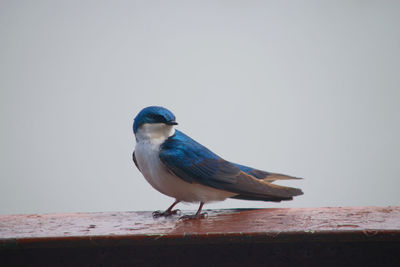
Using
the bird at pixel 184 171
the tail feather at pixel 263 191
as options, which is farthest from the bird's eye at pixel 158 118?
the tail feather at pixel 263 191

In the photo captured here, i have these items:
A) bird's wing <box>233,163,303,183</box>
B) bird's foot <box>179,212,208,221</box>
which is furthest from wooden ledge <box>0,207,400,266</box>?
bird's wing <box>233,163,303,183</box>

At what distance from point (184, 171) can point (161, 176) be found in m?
0.06

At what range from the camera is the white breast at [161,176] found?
121 centimetres

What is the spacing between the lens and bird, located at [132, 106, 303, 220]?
1.20 m

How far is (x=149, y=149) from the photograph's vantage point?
1.23 meters

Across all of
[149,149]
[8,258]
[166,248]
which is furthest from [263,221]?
[8,258]

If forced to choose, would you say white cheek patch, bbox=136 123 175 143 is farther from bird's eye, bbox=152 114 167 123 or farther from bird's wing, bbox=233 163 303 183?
bird's wing, bbox=233 163 303 183

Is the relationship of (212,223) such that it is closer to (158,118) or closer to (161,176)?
(161,176)

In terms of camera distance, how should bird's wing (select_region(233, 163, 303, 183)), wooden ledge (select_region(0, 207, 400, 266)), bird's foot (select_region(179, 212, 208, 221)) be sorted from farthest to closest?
bird's wing (select_region(233, 163, 303, 183)) → bird's foot (select_region(179, 212, 208, 221)) → wooden ledge (select_region(0, 207, 400, 266))

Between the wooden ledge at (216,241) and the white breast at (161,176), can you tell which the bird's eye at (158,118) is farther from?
the wooden ledge at (216,241)

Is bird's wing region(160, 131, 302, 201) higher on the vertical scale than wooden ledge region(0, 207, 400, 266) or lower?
higher

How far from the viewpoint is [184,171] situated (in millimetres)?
1190

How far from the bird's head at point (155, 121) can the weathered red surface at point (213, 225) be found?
232mm

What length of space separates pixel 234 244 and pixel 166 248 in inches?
5.5
